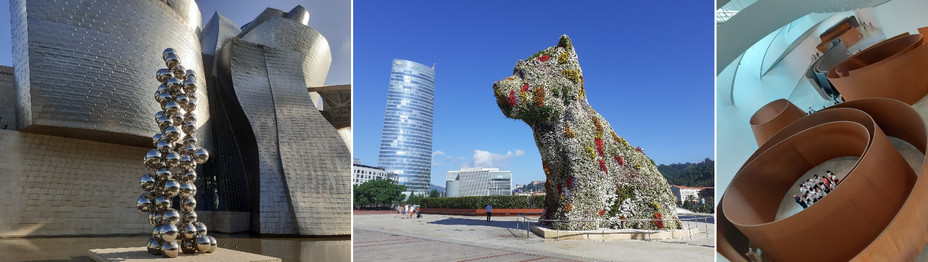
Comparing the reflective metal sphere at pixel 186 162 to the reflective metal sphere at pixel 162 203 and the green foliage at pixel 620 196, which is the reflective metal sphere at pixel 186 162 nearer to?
the reflective metal sphere at pixel 162 203

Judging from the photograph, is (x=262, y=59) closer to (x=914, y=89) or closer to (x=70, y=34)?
(x=70, y=34)

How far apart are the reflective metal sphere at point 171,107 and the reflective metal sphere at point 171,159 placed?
1.95 ft

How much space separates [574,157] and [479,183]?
3235 centimetres

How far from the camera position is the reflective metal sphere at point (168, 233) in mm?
5770

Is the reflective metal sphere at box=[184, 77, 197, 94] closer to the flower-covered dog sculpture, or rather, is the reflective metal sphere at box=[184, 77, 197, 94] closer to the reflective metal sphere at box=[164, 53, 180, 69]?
the reflective metal sphere at box=[164, 53, 180, 69]

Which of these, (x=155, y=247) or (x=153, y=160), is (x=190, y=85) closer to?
(x=153, y=160)

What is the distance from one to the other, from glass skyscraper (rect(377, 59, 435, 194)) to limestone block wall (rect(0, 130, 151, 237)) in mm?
8419

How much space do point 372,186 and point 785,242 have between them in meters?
25.5

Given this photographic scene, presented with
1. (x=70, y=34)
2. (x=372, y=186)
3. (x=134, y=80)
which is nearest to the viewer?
(x=70, y=34)

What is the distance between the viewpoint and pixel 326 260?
25.6ft

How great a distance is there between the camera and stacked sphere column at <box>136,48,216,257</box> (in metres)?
6.08

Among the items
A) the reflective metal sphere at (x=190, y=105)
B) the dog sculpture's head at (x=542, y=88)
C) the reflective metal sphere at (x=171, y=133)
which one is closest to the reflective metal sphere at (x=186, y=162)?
the reflective metal sphere at (x=171, y=133)

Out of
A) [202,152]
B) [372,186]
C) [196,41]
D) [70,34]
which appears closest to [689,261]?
[202,152]

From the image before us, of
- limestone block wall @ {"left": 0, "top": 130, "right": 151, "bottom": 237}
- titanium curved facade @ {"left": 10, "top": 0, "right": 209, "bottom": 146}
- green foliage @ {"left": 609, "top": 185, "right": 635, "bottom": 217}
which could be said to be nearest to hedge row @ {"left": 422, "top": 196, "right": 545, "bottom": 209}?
green foliage @ {"left": 609, "top": 185, "right": 635, "bottom": 217}
